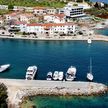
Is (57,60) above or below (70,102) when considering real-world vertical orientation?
above

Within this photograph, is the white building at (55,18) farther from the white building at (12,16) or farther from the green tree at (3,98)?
the green tree at (3,98)

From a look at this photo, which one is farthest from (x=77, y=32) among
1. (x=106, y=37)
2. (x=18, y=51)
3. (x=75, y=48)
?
(x=18, y=51)

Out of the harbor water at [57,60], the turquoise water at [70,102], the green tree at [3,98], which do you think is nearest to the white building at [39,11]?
the harbor water at [57,60]

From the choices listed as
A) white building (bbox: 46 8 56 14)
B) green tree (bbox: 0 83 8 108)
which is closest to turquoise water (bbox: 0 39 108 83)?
green tree (bbox: 0 83 8 108)

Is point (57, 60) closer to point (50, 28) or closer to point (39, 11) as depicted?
point (50, 28)

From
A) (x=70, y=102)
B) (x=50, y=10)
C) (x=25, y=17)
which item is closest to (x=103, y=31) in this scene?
(x=25, y=17)

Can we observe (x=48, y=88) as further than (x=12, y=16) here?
No
